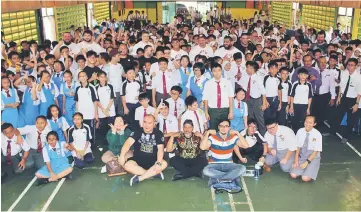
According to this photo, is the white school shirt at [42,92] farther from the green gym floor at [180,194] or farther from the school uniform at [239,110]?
the school uniform at [239,110]

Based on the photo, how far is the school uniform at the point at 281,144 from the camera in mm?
6988

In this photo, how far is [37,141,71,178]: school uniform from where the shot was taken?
6.79 meters

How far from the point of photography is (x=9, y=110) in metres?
7.63

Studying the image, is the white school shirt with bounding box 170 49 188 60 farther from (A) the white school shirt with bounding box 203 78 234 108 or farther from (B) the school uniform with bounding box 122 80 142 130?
(A) the white school shirt with bounding box 203 78 234 108

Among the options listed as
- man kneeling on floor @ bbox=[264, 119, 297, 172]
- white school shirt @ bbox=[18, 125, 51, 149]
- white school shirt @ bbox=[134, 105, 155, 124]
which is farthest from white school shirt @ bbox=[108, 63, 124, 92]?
man kneeling on floor @ bbox=[264, 119, 297, 172]

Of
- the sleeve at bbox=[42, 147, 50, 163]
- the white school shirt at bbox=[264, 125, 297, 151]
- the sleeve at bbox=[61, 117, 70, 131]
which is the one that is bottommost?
the sleeve at bbox=[42, 147, 50, 163]

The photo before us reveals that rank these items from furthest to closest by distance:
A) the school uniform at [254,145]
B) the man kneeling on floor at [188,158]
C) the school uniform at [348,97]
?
the school uniform at [348,97]
the school uniform at [254,145]
the man kneeling on floor at [188,158]

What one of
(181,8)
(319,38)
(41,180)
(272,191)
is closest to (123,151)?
(41,180)

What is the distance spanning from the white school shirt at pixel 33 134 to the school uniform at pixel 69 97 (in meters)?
0.91

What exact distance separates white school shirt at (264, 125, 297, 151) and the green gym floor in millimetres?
492

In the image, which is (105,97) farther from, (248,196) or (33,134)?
(248,196)

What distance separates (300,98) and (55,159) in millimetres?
5019

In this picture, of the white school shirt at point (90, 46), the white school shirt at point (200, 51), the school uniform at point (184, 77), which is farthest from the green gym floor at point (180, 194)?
the white school shirt at point (90, 46)

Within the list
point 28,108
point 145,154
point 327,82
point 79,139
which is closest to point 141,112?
point 145,154
